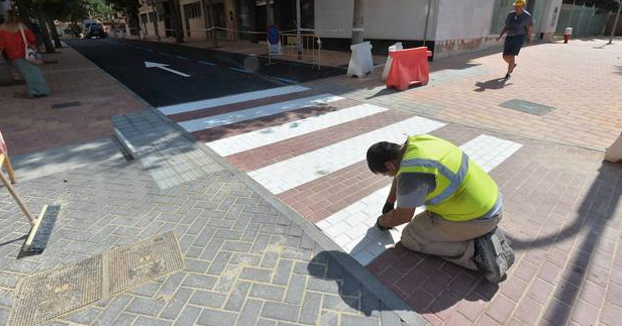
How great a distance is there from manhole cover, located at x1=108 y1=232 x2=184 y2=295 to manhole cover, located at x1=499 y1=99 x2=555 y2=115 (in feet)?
22.4

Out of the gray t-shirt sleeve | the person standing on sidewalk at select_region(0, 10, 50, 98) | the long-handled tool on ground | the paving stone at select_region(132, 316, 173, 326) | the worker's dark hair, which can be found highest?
the person standing on sidewalk at select_region(0, 10, 50, 98)

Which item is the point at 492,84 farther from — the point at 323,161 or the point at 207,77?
the point at 207,77

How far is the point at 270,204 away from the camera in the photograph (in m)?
3.69

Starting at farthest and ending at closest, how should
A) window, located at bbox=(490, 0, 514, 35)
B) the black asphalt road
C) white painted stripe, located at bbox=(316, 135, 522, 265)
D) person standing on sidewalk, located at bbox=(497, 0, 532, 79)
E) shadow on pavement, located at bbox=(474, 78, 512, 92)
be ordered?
window, located at bbox=(490, 0, 514, 35), the black asphalt road, person standing on sidewalk, located at bbox=(497, 0, 532, 79), shadow on pavement, located at bbox=(474, 78, 512, 92), white painted stripe, located at bbox=(316, 135, 522, 265)

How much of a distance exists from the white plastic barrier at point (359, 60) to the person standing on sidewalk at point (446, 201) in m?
7.77

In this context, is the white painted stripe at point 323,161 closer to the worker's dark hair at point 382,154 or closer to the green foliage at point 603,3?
the worker's dark hair at point 382,154

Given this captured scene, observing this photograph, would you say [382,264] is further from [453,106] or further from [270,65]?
[270,65]

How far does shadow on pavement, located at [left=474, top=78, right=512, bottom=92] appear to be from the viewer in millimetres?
8469

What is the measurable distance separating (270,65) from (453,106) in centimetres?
834

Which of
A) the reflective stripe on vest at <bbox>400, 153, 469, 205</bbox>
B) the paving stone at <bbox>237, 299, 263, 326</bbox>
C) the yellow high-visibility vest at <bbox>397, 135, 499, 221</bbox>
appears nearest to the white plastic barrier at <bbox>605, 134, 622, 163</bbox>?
the yellow high-visibility vest at <bbox>397, 135, 499, 221</bbox>

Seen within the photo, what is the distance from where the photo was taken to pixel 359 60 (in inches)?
388

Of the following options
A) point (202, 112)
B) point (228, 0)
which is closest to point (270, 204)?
point (202, 112)

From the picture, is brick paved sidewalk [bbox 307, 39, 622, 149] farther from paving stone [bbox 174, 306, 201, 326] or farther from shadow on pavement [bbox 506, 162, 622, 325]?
paving stone [bbox 174, 306, 201, 326]

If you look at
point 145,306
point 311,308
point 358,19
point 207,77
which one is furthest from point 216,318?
point 358,19
